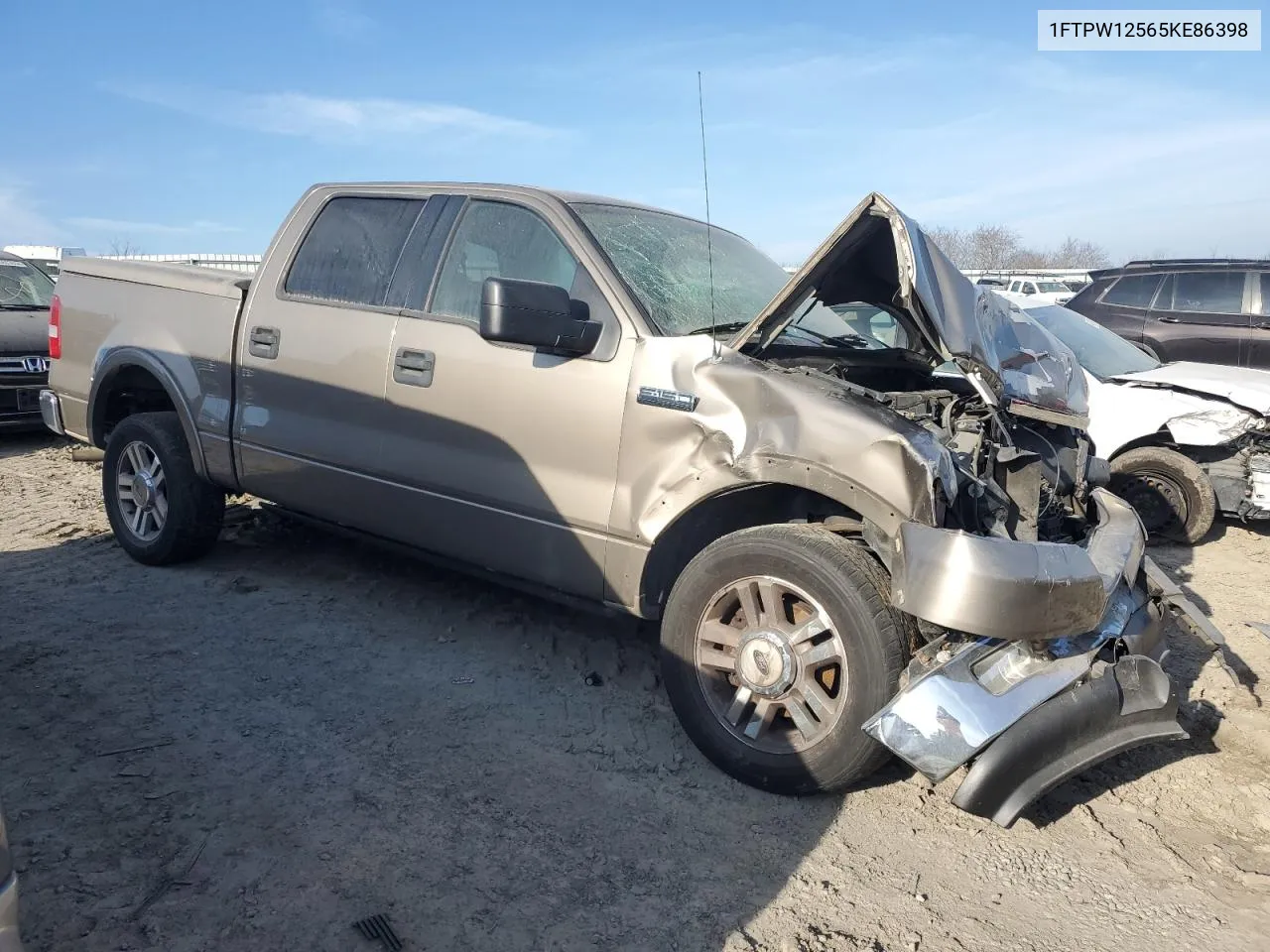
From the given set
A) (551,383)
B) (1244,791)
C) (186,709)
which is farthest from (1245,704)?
(186,709)

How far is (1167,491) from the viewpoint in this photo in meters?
6.31

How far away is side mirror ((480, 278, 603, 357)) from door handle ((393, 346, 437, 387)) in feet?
1.86

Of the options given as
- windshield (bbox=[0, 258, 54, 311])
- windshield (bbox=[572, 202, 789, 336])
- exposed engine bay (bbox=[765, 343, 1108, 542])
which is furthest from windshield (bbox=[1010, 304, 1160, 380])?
windshield (bbox=[0, 258, 54, 311])

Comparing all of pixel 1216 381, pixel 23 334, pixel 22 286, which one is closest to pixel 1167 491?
pixel 1216 381

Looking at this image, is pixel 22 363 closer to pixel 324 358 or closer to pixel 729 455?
pixel 324 358

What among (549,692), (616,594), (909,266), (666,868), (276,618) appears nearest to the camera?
(666,868)

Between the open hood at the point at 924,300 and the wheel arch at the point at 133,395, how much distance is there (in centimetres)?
293

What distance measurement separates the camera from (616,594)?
11.3ft

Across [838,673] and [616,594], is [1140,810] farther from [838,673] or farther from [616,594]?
[616,594]

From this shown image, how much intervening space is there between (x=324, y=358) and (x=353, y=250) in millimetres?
536

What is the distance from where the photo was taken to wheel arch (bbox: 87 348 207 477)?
4711 mm

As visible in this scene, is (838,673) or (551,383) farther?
(551,383)

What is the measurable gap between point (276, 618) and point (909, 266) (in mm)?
3193

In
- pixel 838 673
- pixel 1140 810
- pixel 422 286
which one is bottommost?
pixel 1140 810
